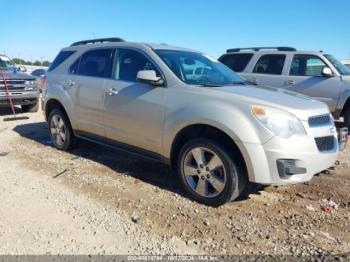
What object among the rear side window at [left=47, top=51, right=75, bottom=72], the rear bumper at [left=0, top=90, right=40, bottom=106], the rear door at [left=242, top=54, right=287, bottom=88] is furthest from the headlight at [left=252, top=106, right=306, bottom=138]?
the rear bumper at [left=0, top=90, right=40, bottom=106]

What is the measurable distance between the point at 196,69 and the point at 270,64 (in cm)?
497

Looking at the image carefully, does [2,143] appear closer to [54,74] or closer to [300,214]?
[54,74]

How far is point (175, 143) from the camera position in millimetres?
4523

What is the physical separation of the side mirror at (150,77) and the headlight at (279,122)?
1345mm

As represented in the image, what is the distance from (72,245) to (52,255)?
21 cm

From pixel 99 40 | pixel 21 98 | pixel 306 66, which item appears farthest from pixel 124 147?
pixel 21 98

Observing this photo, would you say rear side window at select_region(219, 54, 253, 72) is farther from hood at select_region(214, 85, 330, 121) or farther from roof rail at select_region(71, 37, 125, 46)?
hood at select_region(214, 85, 330, 121)

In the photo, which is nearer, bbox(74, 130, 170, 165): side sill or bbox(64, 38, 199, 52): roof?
bbox(74, 130, 170, 165): side sill

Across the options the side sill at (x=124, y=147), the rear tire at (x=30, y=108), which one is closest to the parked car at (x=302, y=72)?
the side sill at (x=124, y=147)

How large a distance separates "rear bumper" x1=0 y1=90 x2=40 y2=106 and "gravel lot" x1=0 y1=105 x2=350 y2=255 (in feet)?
18.5

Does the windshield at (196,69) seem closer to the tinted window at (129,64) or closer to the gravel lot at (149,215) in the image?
the tinted window at (129,64)

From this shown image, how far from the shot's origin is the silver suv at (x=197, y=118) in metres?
3.84

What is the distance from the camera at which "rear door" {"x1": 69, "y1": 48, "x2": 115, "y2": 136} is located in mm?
5520

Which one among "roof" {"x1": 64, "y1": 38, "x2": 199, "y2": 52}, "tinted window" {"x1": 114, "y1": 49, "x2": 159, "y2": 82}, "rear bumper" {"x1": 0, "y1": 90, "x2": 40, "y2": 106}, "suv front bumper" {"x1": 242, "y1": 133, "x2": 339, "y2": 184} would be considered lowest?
"rear bumper" {"x1": 0, "y1": 90, "x2": 40, "y2": 106}
